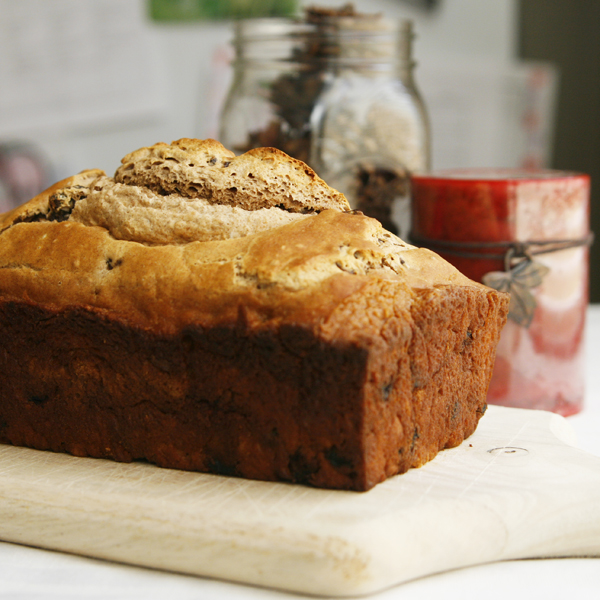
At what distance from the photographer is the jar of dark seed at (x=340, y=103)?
4.54ft

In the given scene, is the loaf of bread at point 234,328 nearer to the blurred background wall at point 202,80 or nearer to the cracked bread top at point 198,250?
the cracked bread top at point 198,250

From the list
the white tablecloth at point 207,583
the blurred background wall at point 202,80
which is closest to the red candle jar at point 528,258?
the white tablecloth at point 207,583

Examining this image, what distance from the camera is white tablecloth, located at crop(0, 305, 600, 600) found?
2.36 ft

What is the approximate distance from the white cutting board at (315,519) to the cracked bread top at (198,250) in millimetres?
194

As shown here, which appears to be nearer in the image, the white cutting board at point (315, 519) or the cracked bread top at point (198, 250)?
the white cutting board at point (315, 519)

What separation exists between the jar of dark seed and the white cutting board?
648mm

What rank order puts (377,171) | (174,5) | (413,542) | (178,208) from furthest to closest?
(174,5) → (377,171) → (178,208) → (413,542)

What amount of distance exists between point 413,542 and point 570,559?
21 cm

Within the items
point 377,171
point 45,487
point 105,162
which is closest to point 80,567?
point 45,487

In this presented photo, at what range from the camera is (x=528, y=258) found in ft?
3.90

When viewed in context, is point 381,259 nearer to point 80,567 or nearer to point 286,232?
point 286,232

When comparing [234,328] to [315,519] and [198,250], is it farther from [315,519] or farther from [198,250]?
[315,519]

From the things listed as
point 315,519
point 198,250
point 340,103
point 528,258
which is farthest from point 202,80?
point 315,519

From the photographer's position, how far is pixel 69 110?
9.82 ft
